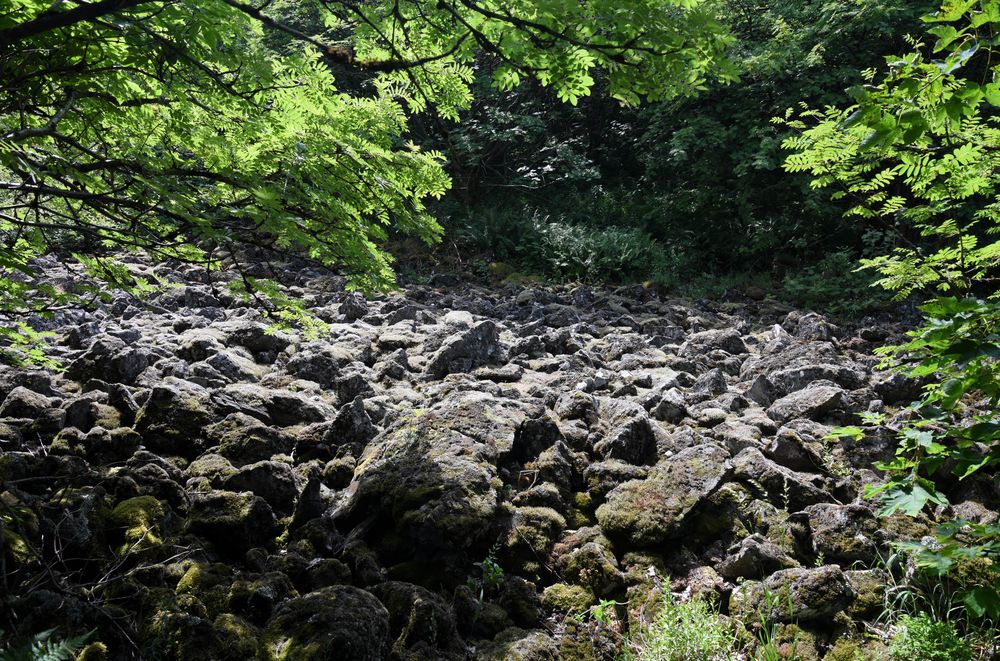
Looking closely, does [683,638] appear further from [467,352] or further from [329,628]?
[467,352]

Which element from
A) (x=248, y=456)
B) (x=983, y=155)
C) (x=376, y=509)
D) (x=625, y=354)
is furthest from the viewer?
(x=625, y=354)

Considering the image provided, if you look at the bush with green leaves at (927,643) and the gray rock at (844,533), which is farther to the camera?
the gray rock at (844,533)

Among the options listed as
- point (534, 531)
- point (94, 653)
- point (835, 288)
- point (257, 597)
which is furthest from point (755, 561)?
point (835, 288)

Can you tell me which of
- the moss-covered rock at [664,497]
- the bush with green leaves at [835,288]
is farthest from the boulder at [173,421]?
the bush with green leaves at [835,288]

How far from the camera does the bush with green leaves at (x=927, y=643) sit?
8.44 feet

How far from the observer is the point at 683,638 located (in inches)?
110

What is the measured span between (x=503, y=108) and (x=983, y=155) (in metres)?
13.6

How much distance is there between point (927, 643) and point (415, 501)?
95.9 inches

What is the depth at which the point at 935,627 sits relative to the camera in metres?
2.67

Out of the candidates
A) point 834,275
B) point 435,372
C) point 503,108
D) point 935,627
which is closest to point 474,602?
point 935,627

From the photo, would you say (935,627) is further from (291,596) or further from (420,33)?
(420,33)

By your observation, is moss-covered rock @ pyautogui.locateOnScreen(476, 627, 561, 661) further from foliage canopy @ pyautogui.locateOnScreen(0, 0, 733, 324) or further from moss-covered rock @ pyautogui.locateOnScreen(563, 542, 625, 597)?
foliage canopy @ pyautogui.locateOnScreen(0, 0, 733, 324)

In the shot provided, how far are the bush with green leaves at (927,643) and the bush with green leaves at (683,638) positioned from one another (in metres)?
0.67

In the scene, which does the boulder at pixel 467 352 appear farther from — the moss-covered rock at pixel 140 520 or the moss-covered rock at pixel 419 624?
the moss-covered rock at pixel 419 624
